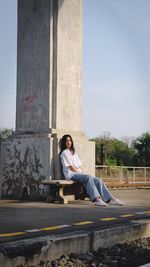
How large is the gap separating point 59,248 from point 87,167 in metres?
5.06

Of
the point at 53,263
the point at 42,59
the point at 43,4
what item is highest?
the point at 43,4

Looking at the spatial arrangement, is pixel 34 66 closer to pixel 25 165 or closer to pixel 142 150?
pixel 25 165

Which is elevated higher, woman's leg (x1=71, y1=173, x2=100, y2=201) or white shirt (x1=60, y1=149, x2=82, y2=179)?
white shirt (x1=60, y1=149, x2=82, y2=179)

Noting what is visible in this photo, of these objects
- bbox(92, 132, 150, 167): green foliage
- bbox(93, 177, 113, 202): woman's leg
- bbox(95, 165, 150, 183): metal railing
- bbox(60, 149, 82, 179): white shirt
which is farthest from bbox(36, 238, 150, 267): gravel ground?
bbox(92, 132, 150, 167): green foliage

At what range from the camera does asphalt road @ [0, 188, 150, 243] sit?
4609mm

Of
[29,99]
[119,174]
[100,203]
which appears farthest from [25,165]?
[119,174]

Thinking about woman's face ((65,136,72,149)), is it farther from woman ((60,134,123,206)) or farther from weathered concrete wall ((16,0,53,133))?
weathered concrete wall ((16,0,53,133))

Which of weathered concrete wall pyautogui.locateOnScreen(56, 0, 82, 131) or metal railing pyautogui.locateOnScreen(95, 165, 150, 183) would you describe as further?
metal railing pyautogui.locateOnScreen(95, 165, 150, 183)

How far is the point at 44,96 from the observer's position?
28.6ft

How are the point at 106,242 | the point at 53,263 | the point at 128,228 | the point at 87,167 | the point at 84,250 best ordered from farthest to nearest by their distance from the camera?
the point at 87,167
the point at 128,228
the point at 106,242
the point at 84,250
the point at 53,263

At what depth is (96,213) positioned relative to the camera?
6.43 m

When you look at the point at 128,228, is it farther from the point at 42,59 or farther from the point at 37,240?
the point at 42,59

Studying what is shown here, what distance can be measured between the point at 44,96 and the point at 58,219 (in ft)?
11.8

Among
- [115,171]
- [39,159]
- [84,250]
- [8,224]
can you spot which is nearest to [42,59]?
[39,159]
